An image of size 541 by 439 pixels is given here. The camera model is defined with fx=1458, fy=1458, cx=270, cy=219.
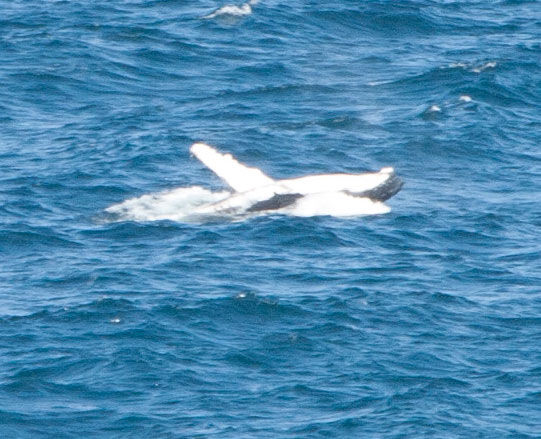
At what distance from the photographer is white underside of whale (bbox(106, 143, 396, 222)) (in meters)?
48.9

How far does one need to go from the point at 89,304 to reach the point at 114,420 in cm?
688

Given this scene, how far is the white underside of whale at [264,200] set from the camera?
161ft

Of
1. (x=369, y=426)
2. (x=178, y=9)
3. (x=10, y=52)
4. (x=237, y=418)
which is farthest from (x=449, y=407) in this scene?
(x=178, y=9)

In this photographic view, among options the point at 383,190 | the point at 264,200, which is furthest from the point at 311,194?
the point at 383,190

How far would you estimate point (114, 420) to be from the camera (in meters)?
34.3

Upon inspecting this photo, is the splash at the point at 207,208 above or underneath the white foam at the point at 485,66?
underneath

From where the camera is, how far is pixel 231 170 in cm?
5131

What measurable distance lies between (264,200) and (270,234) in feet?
8.56

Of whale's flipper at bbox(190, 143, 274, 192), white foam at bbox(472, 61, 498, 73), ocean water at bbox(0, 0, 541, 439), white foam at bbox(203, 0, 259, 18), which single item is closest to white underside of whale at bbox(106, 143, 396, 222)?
whale's flipper at bbox(190, 143, 274, 192)

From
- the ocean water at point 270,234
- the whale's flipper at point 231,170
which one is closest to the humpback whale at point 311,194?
the whale's flipper at point 231,170

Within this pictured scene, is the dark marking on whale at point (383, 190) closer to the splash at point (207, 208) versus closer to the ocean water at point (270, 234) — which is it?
the splash at point (207, 208)

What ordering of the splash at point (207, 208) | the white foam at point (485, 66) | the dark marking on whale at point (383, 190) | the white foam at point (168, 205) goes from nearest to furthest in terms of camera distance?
the white foam at point (168, 205)
the splash at point (207, 208)
the dark marking on whale at point (383, 190)
the white foam at point (485, 66)

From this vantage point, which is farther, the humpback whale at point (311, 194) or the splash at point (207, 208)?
the humpback whale at point (311, 194)

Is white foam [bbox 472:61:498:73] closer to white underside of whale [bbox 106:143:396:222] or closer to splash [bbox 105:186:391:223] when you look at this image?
white underside of whale [bbox 106:143:396:222]
